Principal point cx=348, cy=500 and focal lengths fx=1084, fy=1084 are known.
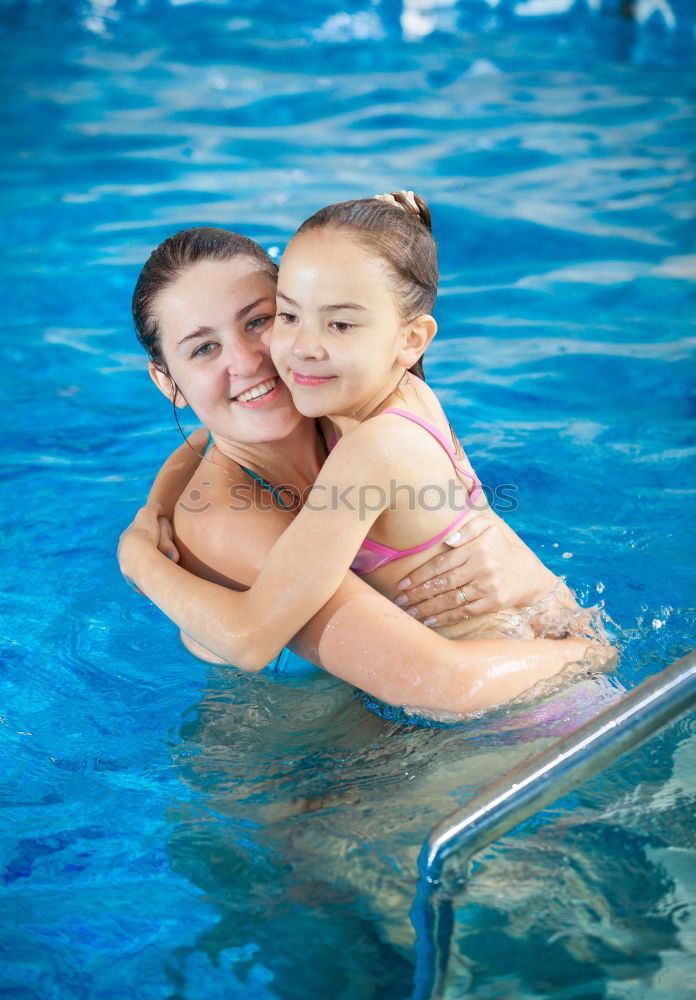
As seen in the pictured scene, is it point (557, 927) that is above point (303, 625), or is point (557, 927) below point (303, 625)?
below

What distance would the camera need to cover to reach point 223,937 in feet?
9.16

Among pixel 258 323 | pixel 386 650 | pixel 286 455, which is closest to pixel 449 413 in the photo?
pixel 286 455

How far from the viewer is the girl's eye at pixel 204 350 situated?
3180mm

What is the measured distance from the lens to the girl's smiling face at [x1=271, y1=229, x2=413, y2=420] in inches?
113

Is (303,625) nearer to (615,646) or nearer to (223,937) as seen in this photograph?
(223,937)

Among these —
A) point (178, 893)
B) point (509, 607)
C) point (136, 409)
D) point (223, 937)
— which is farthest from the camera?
point (136, 409)

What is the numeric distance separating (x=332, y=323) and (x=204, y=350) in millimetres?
470

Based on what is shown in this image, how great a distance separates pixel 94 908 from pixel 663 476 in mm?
3510

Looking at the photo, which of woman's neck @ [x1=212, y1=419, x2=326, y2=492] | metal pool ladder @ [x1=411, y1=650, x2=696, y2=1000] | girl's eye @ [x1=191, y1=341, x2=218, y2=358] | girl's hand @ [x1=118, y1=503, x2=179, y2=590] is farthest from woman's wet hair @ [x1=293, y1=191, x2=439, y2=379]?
metal pool ladder @ [x1=411, y1=650, x2=696, y2=1000]

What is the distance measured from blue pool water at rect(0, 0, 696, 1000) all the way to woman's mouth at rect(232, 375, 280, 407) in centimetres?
97

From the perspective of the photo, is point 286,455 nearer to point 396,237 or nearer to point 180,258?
point 180,258

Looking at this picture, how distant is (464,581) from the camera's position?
10.5ft

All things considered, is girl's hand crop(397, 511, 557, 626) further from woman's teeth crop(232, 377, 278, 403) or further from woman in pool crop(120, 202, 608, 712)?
woman's teeth crop(232, 377, 278, 403)

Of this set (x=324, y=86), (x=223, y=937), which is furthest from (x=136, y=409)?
(x=324, y=86)
